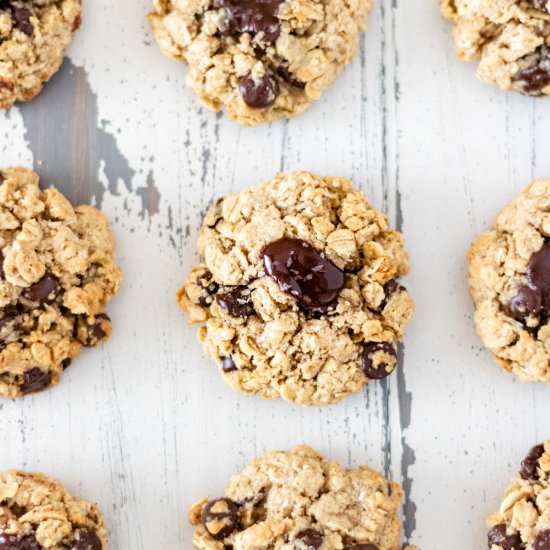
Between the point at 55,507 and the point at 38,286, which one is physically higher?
the point at 38,286

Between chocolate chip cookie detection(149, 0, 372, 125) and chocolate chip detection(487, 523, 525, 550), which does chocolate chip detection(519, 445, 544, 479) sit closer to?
chocolate chip detection(487, 523, 525, 550)

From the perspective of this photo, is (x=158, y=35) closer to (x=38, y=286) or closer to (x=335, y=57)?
(x=335, y=57)

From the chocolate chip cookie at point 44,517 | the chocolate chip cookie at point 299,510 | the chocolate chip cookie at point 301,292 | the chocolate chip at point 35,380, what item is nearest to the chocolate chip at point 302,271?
the chocolate chip cookie at point 301,292

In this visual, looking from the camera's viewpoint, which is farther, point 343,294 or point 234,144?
point 234,144

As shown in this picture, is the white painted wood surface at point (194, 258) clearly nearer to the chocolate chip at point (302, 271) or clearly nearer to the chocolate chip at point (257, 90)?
the chocolate chip at point (257, 90)

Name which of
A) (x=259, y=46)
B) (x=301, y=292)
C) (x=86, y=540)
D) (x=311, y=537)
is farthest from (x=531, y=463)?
(x=259, y=46)

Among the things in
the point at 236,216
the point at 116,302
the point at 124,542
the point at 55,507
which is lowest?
the point at 124,542

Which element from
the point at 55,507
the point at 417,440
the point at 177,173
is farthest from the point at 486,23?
the point at 55,507
